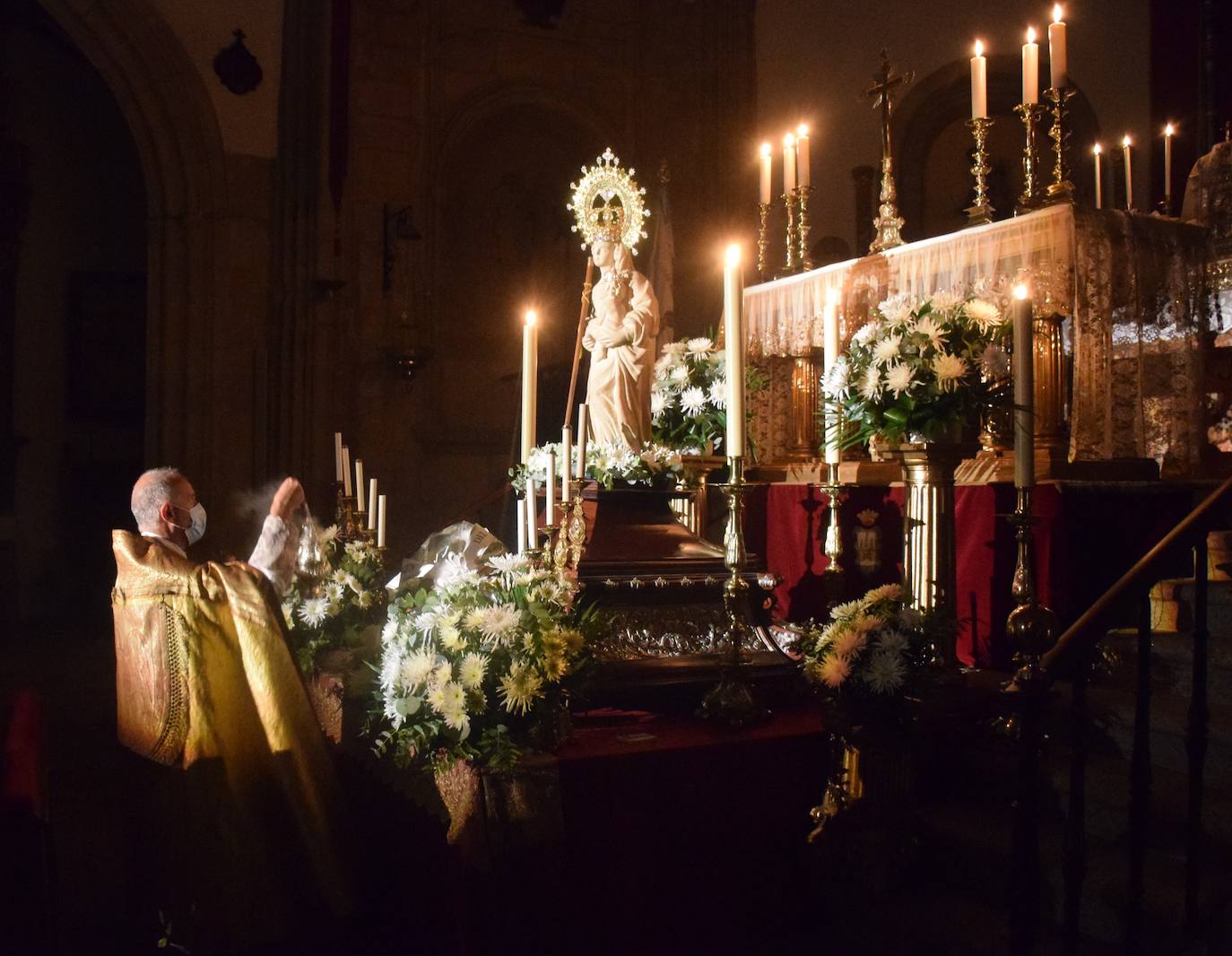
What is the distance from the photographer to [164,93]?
851 cm

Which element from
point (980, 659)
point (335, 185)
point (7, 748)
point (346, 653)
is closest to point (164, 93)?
point (335, 185)

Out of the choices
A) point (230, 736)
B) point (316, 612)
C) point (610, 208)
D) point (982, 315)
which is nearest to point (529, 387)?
point (316, 612)

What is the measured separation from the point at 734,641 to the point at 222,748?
1.78 meters

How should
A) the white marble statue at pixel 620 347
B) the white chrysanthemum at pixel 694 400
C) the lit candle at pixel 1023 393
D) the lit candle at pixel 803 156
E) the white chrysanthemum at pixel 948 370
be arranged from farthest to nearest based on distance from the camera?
the lit candle at pixel 803 156
the white chrysanthemum at pixel 694 400
the white marble statue at pixel 620 347
the white chrysanthemum at pixel 948 370
the lit candle at pixel 1023 393

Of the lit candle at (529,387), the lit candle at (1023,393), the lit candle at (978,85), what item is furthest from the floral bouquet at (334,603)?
the lit candle at (978,85)

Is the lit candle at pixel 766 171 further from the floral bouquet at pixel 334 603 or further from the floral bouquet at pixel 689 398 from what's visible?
the floral bouquet at pixel 334 603

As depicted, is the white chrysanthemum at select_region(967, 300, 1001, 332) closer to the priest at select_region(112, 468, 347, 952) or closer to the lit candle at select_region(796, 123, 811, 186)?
the lit candle at select_region(796, 123, 811, 186)

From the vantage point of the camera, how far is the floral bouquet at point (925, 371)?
4062 millimetres

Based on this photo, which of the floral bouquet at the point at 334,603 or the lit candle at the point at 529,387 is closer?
the lit candle at the point at 529,387

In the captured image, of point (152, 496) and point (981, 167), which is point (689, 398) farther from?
point (152, 496)

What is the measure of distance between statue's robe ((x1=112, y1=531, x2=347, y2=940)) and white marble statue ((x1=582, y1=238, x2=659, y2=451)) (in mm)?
1790

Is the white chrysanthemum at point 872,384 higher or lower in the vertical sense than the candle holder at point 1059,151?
lower

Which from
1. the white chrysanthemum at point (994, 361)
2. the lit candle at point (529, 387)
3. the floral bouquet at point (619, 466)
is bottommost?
the floral bouquet at point (619, 466)

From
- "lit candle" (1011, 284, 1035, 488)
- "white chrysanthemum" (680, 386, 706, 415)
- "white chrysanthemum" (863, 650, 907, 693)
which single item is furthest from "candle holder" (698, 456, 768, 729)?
"white chrysanthemum" (680, 386, 706, 415)
